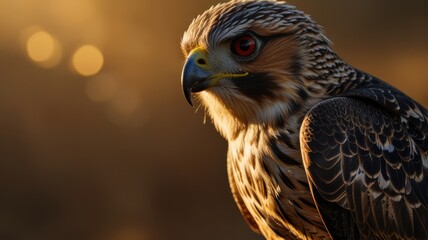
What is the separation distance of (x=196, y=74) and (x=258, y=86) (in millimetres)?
238

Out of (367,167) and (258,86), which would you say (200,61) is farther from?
(367,167)

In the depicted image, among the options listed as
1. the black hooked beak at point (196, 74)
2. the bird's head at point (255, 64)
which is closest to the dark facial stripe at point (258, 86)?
the bird's head at point (255, 64)

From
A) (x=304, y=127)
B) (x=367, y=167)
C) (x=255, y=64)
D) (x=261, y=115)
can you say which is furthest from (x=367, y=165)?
(x=255, y=64)

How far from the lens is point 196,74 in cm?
286

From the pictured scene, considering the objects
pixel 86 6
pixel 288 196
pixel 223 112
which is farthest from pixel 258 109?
pixel 86 6

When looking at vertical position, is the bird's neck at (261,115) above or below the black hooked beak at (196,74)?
below

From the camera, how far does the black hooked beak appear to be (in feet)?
9.29

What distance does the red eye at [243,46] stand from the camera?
114 inches

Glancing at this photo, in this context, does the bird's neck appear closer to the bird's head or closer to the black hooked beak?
the bird's head

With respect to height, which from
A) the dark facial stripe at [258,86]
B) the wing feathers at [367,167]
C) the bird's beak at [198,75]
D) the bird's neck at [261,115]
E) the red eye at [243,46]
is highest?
the red eye at [243,46]

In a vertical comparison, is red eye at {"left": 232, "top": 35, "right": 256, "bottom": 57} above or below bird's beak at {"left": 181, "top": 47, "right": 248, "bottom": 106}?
above

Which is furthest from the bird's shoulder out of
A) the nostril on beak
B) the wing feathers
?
the nostril on beak

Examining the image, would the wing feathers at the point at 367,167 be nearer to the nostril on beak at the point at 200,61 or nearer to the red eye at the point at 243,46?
the red eye at the point at 243,46

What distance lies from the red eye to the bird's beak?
8 centimetres
